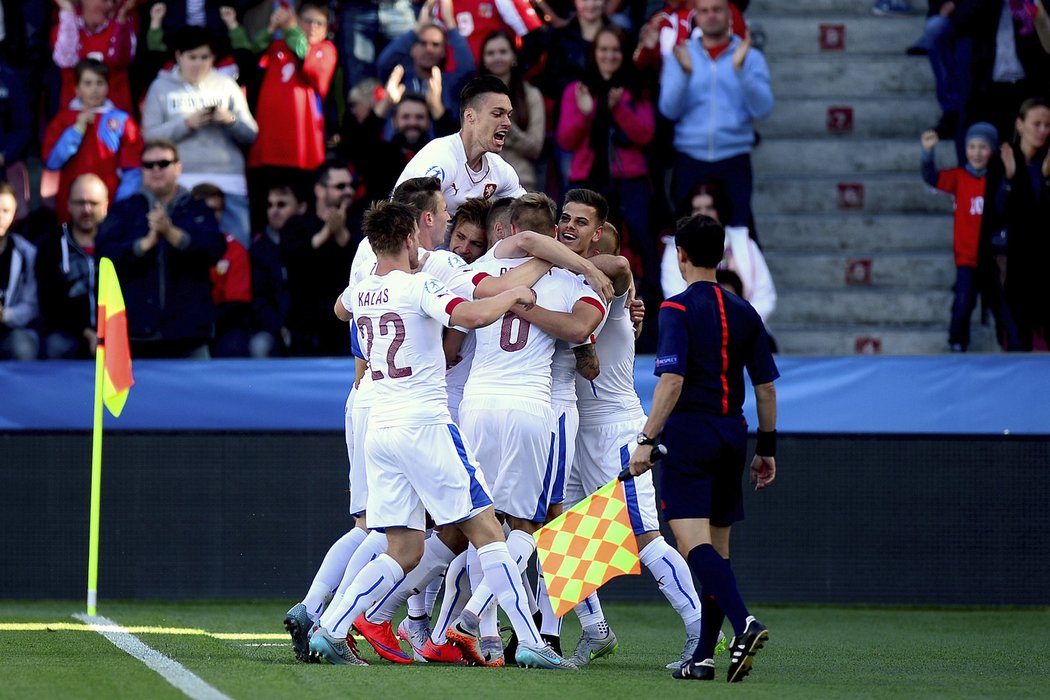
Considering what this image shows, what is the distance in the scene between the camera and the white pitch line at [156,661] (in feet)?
20.4

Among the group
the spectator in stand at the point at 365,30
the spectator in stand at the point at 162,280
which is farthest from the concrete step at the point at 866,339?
the spectator in stand at the point at 162,280

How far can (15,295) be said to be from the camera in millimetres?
11922

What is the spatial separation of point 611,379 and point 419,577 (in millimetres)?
1401

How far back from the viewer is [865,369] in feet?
35.8

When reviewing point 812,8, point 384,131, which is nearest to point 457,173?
point 384,131

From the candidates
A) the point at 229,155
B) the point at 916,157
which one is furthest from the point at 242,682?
the point at 916,157

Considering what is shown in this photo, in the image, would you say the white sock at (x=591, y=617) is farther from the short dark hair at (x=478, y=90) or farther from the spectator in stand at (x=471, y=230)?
the short dark hair at (x=478, y=90)

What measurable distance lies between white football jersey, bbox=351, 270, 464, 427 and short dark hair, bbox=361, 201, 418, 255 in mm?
125

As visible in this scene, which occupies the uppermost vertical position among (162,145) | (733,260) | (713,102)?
(713,102)

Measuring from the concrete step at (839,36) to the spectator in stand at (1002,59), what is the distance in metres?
1.39

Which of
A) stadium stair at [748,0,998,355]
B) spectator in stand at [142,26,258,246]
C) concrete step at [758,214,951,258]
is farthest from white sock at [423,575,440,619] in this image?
concrete step at [758,214,951,258]

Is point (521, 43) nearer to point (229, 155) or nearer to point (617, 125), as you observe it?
point (617, 125)

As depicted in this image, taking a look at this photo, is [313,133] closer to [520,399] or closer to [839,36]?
[839,36]

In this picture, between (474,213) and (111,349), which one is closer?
(474,213)
